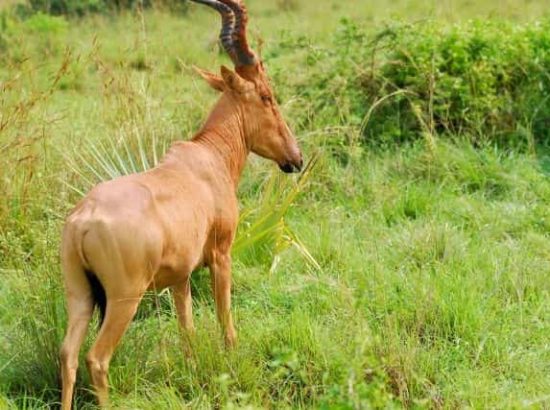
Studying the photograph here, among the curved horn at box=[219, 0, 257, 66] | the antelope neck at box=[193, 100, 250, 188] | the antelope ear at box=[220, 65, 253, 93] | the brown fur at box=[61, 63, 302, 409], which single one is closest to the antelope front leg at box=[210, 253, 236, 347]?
the brown fur at box=[61, 63, 302, 409]

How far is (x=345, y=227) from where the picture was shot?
22.9 feet

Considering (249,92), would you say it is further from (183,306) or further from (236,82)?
(183,306)

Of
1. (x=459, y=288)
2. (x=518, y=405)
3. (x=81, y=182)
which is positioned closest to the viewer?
(x=518, y=405)

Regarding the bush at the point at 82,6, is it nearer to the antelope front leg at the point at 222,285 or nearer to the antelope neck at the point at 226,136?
the antelope neck at the point at 226,136

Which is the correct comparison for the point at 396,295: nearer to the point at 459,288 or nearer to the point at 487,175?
the point at 459,288

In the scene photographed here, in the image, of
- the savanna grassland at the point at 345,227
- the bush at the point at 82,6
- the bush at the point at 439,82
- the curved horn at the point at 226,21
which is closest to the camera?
the savanna grassland at the point at 345,227

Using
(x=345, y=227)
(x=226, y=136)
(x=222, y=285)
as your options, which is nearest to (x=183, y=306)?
(x=222, y=285)

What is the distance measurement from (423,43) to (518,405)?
15.3ft

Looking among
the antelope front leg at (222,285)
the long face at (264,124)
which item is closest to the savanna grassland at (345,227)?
the antelope front leg at (222,285)

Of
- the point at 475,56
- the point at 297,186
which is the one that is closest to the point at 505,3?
the point at 475,56

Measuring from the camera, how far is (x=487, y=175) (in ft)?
25.8

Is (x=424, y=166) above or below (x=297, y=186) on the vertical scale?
below

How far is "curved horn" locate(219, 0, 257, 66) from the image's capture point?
17.6 feet

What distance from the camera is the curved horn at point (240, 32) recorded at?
211 inches
